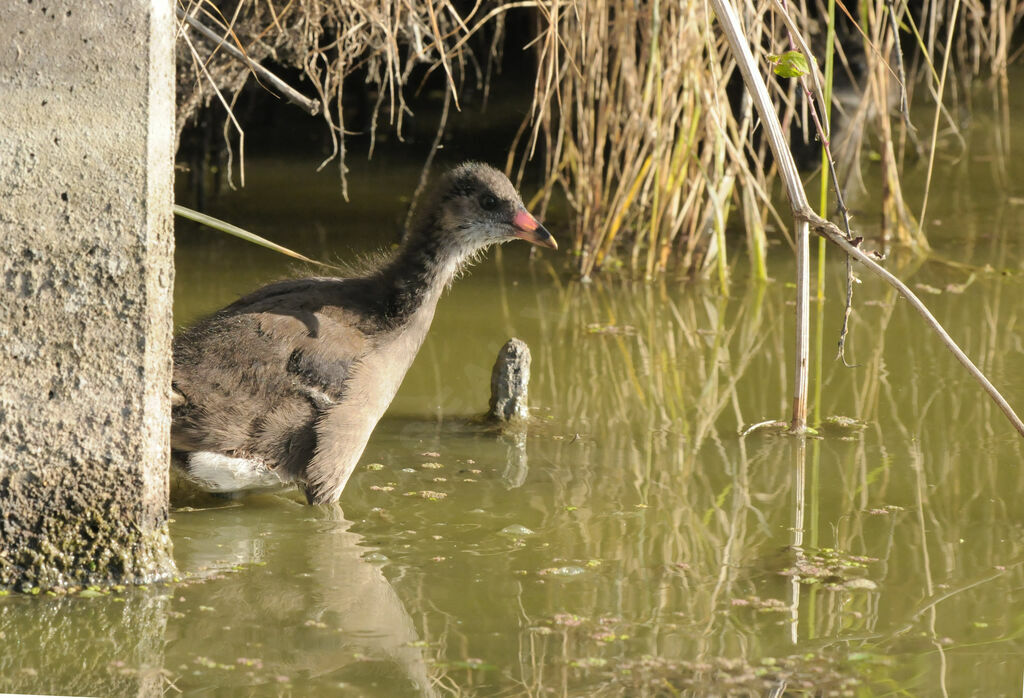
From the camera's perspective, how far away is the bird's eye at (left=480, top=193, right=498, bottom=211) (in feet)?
15.1

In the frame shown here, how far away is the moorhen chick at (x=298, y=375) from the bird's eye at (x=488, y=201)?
16 cm

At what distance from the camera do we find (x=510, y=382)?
4.78 metres

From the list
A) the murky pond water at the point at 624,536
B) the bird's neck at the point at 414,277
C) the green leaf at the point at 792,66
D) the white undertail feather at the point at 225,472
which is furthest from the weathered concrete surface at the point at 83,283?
the green leaf at the point at 792,66

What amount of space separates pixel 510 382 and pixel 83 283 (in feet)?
5.98

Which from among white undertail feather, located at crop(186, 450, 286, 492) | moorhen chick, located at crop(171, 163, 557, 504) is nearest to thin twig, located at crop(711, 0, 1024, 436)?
moorhen chick, located at crop(171, 163, 557, 504)

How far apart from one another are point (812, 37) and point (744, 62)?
543 centimetres

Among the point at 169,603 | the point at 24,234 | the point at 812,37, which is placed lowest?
the point at 169,603

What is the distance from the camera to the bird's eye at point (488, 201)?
4613 millimetres

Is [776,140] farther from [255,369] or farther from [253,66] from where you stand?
[253,66]

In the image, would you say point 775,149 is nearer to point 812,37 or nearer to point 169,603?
point 169,603

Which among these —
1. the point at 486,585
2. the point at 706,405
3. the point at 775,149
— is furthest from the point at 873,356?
the point at 486,585

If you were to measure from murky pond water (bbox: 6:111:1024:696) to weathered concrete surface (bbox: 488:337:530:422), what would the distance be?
10 centimetres

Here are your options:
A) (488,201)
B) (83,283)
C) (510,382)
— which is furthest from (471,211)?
(83,283)

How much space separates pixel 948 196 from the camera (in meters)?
7.91
